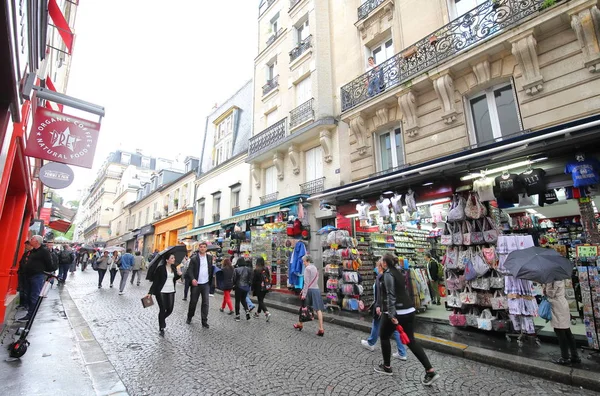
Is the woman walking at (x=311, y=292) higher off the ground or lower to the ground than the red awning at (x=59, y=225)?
lower

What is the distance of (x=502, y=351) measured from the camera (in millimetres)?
5062

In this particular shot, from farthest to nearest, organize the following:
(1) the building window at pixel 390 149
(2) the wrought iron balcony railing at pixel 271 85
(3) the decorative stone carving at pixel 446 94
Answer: (2) the wrought iron balcony railing at pixel 271 85
(1) the building window at pixel 390 149
(3) the decorative stone carving at pixel 446 94

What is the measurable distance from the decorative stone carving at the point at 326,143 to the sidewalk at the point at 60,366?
9.09 m

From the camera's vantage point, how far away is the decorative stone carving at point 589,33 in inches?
236

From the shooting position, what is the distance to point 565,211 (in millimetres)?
10070

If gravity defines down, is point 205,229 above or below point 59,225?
below

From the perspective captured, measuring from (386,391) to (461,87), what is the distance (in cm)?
790

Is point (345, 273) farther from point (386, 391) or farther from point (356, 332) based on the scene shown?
point (386, 391)

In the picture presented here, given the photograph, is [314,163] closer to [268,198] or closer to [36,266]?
[268,198]

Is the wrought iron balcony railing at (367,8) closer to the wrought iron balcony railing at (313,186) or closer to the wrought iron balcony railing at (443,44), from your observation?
the wrought iron balcony railing at (443,44)

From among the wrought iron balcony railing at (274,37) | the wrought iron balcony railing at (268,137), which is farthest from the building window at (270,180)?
the wrought iron balcony railing at (274,37)

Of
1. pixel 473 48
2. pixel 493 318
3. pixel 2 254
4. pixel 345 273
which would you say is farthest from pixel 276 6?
pixel 493 318

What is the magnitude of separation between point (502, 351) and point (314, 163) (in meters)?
9.34

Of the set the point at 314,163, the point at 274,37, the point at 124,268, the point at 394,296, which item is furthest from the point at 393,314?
the point at 274,37
